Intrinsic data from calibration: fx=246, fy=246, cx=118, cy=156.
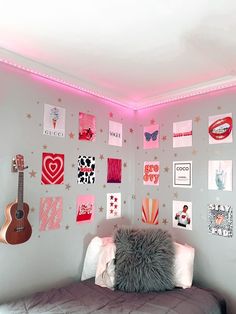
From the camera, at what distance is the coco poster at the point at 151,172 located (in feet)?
8.84

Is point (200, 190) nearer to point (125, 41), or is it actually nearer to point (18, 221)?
point (125, 41)

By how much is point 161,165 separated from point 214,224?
791 millimetres

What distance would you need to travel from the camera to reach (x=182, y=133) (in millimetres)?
2508

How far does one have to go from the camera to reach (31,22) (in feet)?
4.80

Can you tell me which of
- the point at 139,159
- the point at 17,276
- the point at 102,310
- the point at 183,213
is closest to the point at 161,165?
the point at 139,159

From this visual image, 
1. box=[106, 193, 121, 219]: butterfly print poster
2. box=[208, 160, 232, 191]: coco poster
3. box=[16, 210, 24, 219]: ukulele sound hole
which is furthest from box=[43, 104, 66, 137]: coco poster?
box=[208, 160, 232, 191]: coco poster

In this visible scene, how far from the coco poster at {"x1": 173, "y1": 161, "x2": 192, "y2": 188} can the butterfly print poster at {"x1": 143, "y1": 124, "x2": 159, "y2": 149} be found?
0.35 metres

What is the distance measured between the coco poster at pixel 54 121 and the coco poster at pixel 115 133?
60 centimetres

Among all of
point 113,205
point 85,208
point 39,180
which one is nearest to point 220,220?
point 113,205

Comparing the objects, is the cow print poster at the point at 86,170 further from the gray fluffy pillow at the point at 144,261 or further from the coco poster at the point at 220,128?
the coco poster at the point at 220,128

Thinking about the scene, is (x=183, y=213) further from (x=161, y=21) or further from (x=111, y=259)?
(x=161, y=21)

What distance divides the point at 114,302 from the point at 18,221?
92 centimetres

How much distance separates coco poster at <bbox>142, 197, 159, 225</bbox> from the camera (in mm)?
2674

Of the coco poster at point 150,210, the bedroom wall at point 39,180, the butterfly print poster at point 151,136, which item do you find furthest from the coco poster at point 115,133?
the coco poster at point 150,210
